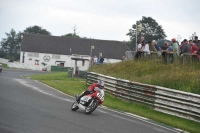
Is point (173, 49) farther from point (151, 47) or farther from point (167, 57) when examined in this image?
point (151, 47)

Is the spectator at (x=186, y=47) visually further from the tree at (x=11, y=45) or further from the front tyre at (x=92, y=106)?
the tree at (x=11, y=45)

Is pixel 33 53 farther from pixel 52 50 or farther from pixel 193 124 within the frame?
pixel 193 124

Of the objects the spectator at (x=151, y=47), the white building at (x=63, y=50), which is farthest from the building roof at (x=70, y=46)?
the spectator at (x=151, y=47)

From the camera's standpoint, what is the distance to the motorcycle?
1548 centimetres

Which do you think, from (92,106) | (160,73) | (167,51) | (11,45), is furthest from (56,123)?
(11,45)

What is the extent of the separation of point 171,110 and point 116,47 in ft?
268

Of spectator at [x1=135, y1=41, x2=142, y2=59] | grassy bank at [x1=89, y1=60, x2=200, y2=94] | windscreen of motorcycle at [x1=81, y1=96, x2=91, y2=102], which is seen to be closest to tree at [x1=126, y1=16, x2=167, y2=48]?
grassy bank at [x1=89, y1=60, x2=200, y2=94]

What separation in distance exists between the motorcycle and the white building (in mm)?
81093

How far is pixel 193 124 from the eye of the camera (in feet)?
52.0

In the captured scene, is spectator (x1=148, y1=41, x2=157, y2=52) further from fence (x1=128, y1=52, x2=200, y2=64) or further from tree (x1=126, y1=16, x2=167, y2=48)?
tree (x1=126, y1=16, x2=167, y2=48)

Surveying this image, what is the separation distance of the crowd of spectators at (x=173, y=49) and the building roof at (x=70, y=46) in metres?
69.7

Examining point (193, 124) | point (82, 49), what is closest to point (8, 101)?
point (193, 124)

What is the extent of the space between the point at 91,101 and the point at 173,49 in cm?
960

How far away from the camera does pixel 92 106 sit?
15531 millimetres
